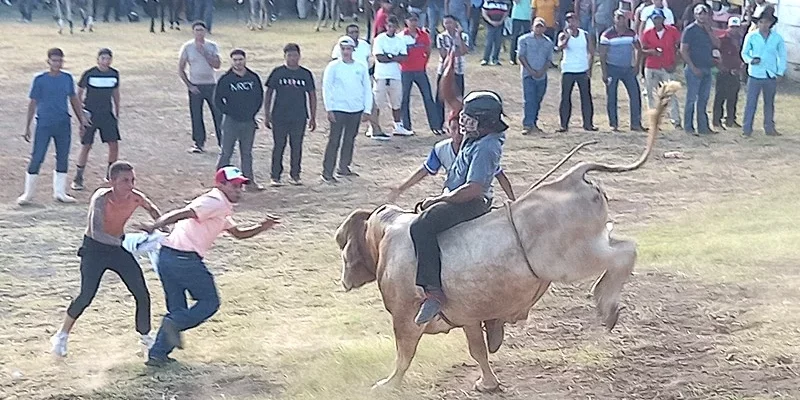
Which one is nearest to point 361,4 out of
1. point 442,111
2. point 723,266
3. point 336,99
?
point 442,111

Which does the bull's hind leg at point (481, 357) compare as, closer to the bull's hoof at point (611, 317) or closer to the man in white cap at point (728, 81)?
the bull's hoof at point (611, 317)

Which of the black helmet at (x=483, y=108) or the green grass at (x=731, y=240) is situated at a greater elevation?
the black helmet at (x=483, y=108)

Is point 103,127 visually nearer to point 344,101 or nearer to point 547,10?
point 344,101

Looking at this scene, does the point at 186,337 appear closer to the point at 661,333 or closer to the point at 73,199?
the point at 661,333

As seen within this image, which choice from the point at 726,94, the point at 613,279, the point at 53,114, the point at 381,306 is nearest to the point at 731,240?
the point at 381,306

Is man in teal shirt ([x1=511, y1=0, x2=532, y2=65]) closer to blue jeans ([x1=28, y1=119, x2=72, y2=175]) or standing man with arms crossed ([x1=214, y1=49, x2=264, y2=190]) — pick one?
standing man with arms crossed ([x1=214, y1=49, x2=264, y2=190])

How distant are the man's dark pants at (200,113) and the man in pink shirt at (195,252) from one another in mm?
9098

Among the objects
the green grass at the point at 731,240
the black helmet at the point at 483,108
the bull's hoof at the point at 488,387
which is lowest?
the bull's hoof at the point at 488,387

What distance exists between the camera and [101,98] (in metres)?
15.9

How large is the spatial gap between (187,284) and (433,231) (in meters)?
2.01

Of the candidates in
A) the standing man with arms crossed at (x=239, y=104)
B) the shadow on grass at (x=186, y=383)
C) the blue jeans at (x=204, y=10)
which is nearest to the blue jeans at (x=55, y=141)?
the standing man with arms crossed at (x=239, y=104)

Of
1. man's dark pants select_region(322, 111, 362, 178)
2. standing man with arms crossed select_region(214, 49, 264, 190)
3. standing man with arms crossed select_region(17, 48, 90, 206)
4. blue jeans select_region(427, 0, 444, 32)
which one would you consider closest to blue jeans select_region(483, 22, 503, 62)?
blue jeans select_region(427, 0, 444, 32)

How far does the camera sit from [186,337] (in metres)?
9.99

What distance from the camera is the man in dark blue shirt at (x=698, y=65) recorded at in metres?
20.7
